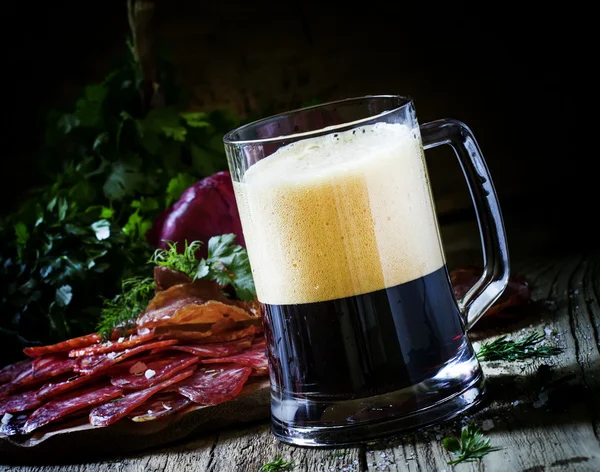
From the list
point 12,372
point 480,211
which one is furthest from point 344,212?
point 12,372

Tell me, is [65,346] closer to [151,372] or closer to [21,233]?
[151,372]

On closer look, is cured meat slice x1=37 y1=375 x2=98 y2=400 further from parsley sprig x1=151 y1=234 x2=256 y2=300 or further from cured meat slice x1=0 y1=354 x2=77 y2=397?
parsley sprig x1=151 y1=234 x2=256 y2=300

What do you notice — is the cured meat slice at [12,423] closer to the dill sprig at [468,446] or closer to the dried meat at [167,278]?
the dried meat at [167,278]

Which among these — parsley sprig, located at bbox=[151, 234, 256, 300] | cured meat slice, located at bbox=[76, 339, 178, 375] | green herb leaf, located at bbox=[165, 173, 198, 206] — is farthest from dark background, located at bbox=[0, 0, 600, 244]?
cured meat slice, located at bbox=[76, 339, 178, 375]

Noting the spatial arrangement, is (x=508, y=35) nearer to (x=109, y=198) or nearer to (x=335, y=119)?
(x=109, y=198)

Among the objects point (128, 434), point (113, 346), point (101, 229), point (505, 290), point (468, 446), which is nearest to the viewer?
point (468, 446)

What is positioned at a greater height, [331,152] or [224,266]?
[331,152]
